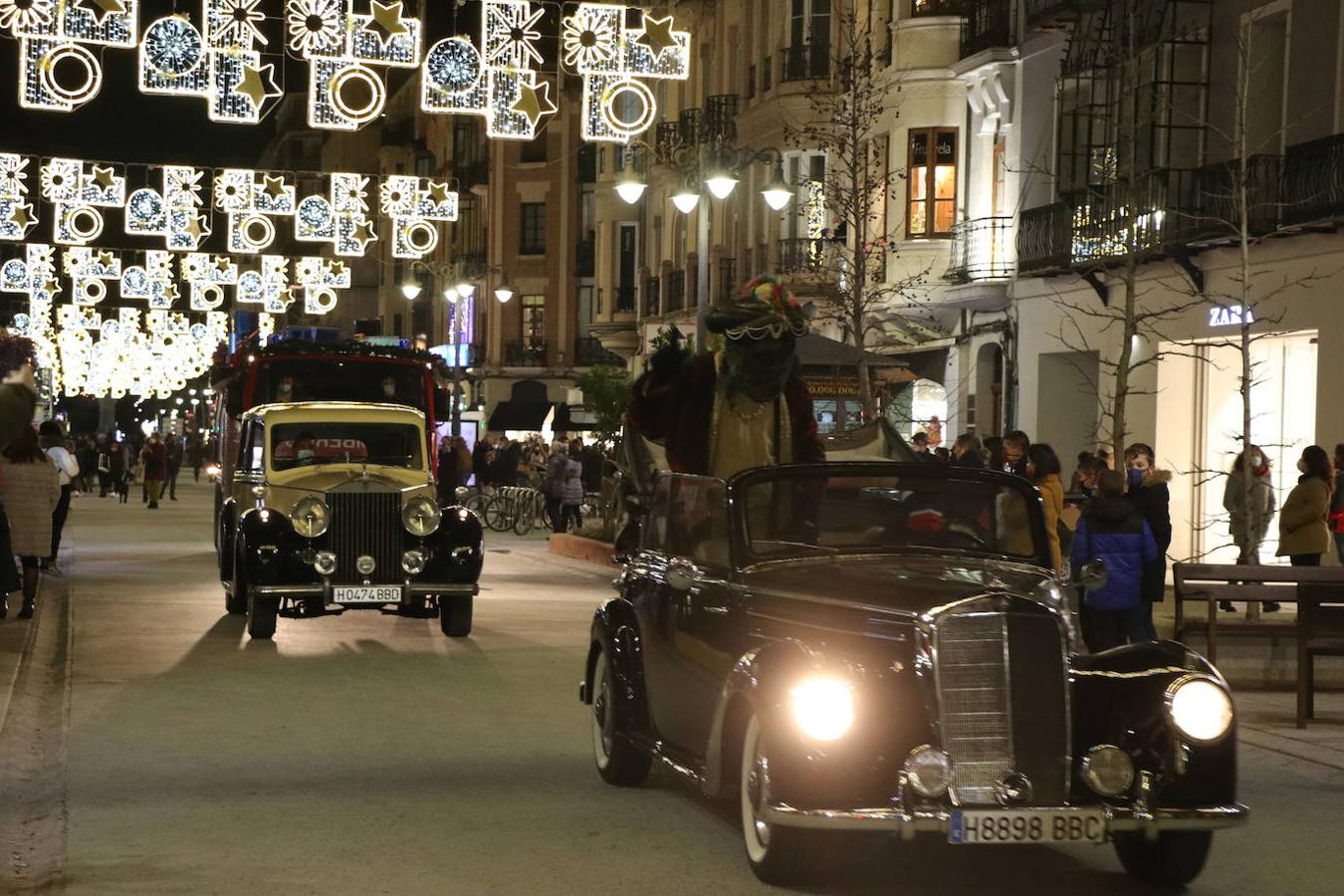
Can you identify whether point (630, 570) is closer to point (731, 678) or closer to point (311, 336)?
point (731, 678)

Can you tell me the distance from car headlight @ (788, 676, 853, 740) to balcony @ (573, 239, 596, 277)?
6636cm

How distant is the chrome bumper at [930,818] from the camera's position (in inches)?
300

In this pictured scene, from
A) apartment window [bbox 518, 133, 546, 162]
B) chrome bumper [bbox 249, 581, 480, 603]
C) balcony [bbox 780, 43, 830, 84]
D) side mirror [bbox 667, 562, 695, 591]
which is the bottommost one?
chrome bumper [bbox 249, 581, 480, 603]

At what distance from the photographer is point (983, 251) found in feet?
110

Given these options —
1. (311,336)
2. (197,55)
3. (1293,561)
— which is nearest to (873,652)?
(1293,561)

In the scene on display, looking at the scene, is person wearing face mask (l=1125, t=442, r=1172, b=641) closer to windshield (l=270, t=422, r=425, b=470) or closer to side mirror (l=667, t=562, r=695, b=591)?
side mirror (l=667, t=562, r=695, b=591)

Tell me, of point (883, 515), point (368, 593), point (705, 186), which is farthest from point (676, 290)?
point (883, 515)

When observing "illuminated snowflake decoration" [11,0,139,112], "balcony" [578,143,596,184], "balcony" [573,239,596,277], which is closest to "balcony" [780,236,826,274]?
"illuminated snowflake decoration" [11,0,139,112]

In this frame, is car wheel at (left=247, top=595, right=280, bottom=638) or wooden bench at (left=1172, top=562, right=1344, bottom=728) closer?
wooden bench at (left=1172, top=562, right=1344, bottom=728)

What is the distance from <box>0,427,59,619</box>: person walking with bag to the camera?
19.1 metres

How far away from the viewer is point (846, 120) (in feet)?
98.2

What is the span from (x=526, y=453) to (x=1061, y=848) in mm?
44198

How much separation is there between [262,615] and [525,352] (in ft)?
191

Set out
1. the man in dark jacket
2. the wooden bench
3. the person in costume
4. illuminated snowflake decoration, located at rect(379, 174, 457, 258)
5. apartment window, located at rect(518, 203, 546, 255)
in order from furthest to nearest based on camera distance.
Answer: apartment window, located at rect(518, 203, 546, 255) → illuminated snowflake decoration, located at rect(379, 174, 457, 258) → the man in dark jacket → the wooden bench → the person in costume
